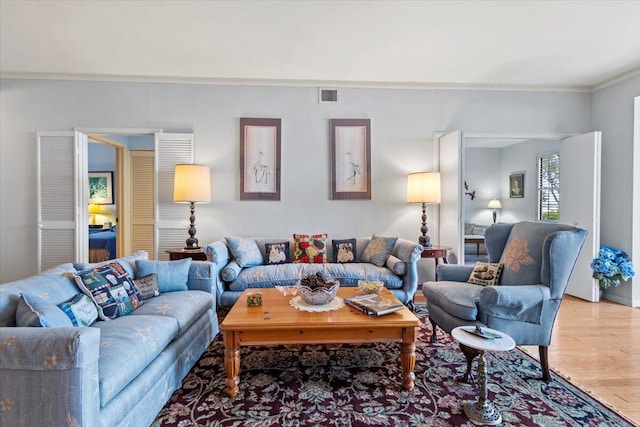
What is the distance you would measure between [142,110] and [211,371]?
3.32 meters

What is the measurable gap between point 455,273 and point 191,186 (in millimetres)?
2905

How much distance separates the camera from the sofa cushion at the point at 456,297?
6.78 feet

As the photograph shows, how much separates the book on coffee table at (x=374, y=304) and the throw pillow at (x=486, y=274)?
85 cm

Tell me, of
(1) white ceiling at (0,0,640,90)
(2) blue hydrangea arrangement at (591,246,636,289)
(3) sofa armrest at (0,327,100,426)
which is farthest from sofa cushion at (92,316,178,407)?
(2) blue hydrangea arrangement at (591,246,636,289)

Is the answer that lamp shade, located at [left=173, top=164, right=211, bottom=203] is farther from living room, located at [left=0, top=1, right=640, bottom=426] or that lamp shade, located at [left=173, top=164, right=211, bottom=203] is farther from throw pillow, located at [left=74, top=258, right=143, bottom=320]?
throw pillow, located at [left=74, top=258, right=143, bottom=320]

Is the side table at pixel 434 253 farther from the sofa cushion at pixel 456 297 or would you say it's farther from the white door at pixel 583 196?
the white door at pixel 583 196

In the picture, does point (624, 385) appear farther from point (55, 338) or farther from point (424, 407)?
point (55, 338)

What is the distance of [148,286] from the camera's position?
236cm

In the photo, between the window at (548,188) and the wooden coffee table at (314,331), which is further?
the window at (548,188)

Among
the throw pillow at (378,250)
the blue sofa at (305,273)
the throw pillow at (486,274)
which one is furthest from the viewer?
the throw pillow at (378,250)

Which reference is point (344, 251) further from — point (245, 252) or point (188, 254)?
point (188, 254)

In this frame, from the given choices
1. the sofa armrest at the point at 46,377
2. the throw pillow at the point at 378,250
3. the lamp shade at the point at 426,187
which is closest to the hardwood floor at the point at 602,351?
the throw pillow at the point at 378,250

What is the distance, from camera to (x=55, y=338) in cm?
116

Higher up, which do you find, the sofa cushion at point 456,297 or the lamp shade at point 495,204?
the lamp shade at point 495,204
